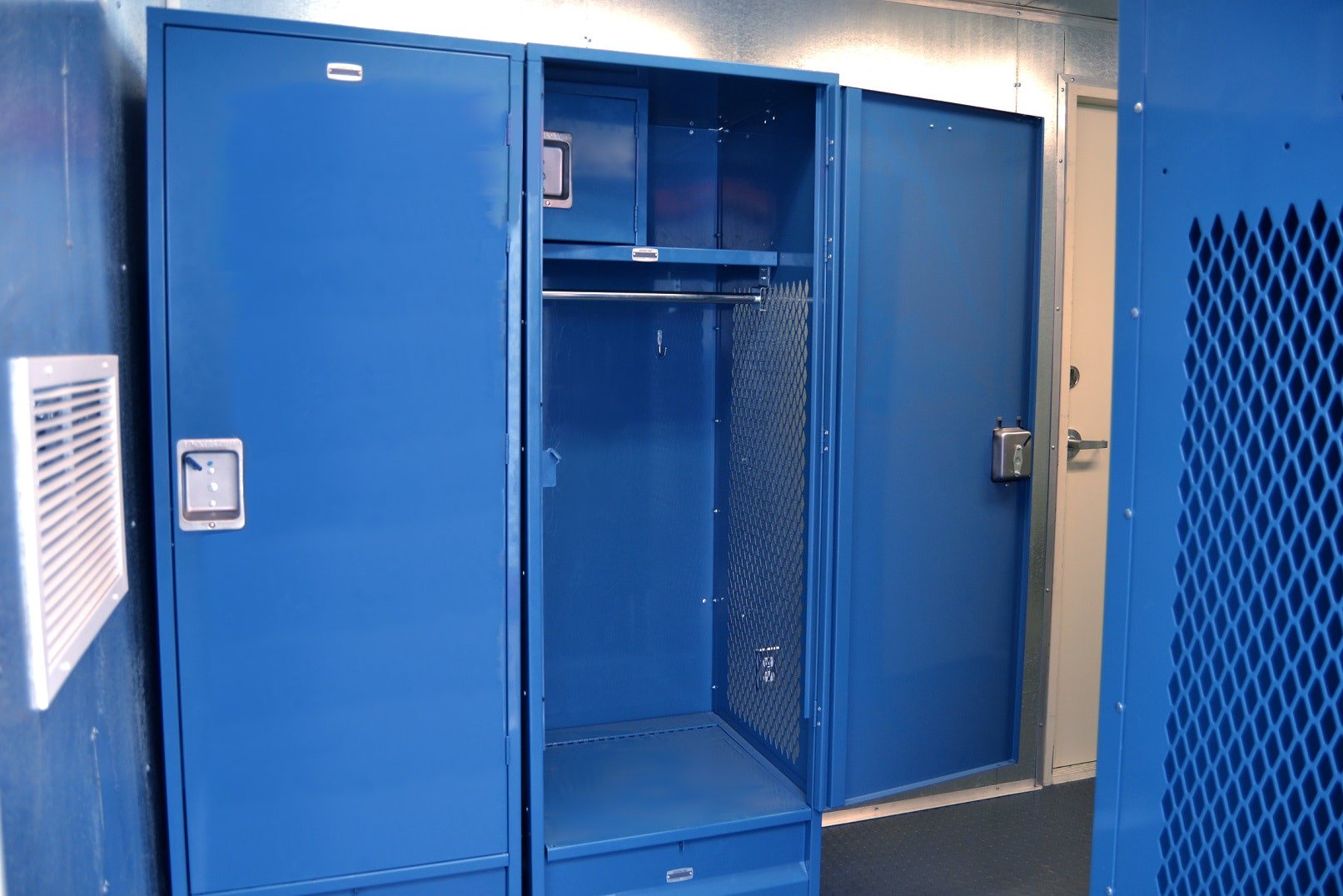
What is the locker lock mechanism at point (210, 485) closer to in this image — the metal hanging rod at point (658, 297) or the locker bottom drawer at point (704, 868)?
the metal hanging rod at point (658, 297)

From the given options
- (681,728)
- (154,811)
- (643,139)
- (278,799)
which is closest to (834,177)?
(643,139)

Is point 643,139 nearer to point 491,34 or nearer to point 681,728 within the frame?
point 491,34

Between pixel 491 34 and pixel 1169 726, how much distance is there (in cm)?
228

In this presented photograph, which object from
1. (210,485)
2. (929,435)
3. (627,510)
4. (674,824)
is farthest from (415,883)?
(929,435)

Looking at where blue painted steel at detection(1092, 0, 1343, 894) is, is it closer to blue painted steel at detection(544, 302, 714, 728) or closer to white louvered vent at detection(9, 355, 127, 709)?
white louvered vent at detection(9, 355, 127, 709)

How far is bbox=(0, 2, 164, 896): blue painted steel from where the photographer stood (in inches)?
43.8

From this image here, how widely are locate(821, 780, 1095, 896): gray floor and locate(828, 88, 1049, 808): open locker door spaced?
1.16ft

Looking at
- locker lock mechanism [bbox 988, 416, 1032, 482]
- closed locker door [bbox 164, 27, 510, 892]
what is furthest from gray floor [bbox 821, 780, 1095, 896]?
closed locker door [bbox 164, 27, 510, 892]

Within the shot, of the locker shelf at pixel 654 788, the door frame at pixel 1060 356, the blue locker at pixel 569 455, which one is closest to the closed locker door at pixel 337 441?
the blue locker at pixel 569 455

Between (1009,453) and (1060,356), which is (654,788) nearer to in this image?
(1009,453)

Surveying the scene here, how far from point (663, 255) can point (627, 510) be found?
2.64ft

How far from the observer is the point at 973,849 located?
9.68ft

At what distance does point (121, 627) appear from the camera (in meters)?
1.73

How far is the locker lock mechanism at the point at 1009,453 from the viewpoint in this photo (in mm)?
2596
